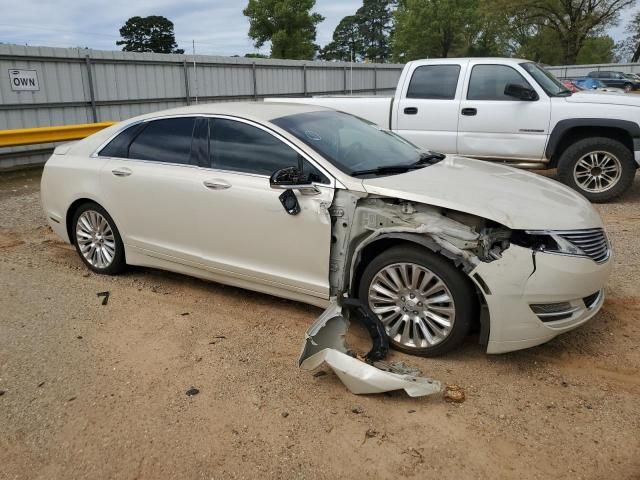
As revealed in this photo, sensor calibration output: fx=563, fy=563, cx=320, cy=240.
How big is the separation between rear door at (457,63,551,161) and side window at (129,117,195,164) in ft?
15.7

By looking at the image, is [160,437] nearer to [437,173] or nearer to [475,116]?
[437,173]

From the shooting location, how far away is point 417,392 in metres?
3.15

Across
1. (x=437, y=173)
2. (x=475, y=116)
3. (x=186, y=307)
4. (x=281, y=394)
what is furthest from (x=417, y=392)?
(x=475, y=116)

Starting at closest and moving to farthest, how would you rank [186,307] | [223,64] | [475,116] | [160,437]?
[160,437] → [186,307] → [475,116] → [223,64]

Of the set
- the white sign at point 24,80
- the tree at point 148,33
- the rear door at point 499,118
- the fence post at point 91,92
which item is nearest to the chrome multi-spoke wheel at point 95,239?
the rear door at point 499,118

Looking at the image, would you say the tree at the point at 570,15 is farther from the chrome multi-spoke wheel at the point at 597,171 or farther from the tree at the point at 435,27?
the chrome multi-spoke wheel at the point at 597,171

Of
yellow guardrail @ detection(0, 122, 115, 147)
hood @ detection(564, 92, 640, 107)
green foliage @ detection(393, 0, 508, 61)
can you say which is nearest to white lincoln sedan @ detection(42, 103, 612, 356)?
hood @ detection(564, 92, 640, 107)

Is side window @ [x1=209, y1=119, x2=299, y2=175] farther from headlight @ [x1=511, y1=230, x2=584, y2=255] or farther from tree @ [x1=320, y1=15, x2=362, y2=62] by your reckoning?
tree @ [x1=320, y1=15, x2=362, y2=62]

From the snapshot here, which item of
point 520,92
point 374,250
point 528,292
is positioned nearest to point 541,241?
point 528,292

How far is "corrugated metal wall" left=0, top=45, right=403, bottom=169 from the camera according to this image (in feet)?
36.2

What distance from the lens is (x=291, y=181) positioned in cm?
385

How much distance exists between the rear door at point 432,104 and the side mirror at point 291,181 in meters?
4.95

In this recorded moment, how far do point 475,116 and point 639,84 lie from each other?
28416 mm

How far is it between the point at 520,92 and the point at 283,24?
29.8m
